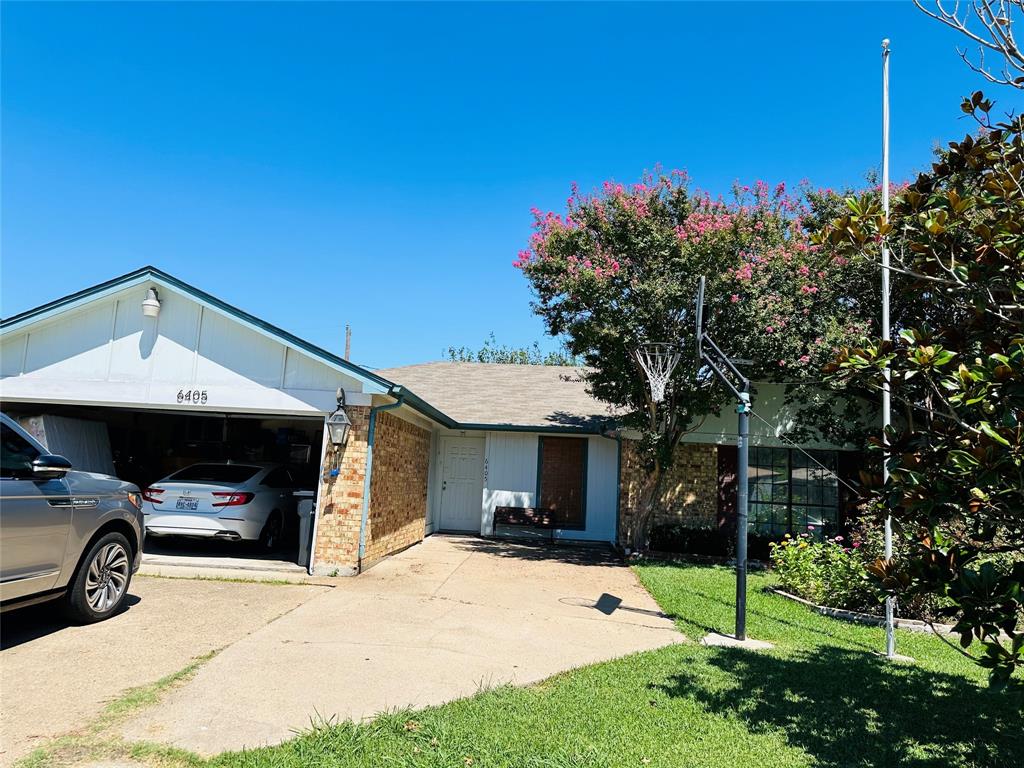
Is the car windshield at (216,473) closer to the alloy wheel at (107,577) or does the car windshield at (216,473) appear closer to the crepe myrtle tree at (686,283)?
the alloy wheel at (107,577)

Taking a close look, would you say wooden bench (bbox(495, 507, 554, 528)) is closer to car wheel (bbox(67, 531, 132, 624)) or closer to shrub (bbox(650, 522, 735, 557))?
shrub (bbox(650, 522, 735, 557))

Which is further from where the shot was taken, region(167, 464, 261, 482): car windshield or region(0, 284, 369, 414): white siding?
region(167, 464, 261, 482): car windshield

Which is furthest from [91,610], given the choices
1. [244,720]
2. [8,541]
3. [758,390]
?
[758,390]

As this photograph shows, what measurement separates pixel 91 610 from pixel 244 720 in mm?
Answer: 2938

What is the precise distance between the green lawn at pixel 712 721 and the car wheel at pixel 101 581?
3310 mm

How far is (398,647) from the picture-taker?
5988 mm

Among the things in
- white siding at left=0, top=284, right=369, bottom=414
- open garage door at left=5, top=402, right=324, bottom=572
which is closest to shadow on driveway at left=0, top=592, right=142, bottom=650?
open garage door at left=5, top=402, right=324, bottom=572

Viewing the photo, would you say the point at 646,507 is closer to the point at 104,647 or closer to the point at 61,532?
the point at 104,647

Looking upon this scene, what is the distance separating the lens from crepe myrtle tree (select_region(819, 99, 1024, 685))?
122 inches

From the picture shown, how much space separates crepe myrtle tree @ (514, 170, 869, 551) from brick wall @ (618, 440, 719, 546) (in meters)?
1.97

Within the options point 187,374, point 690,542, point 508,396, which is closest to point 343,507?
point 187,374

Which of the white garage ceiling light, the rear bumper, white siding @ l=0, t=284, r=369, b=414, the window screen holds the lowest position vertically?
the rear bumper

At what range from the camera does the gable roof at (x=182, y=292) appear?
9625mm

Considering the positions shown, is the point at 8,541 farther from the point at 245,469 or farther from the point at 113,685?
the point at 245,469
